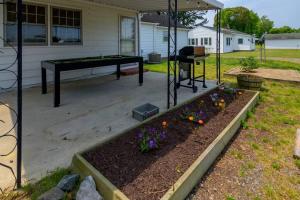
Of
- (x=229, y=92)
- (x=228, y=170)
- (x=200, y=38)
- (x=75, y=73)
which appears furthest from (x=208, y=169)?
(x=200, y=38)

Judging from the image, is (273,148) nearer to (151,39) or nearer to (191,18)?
(151,39)

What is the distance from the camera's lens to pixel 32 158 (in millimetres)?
3227

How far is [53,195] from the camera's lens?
2.39 metres

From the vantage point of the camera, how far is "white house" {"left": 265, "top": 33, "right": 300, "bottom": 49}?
163 feet

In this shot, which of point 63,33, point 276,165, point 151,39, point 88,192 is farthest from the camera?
point 151,39

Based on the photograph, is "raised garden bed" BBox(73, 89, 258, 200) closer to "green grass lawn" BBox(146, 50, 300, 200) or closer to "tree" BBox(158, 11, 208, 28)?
"green grass lawn" BBox(146, 50, 300, 200)

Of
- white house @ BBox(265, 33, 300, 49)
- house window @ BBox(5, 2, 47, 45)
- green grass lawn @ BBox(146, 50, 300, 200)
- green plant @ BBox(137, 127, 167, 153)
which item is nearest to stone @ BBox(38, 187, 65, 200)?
green plant @ BBox(137, 127, 167, 153)

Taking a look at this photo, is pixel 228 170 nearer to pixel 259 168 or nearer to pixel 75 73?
pixel 259 168

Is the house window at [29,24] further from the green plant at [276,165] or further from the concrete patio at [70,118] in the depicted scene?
the green plant at [276,165]

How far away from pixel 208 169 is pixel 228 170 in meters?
0.26

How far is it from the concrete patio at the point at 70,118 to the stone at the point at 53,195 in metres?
0.49

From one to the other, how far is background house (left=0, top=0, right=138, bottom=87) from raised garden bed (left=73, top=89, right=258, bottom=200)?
→ 4657mm

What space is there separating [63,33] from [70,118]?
4.27m

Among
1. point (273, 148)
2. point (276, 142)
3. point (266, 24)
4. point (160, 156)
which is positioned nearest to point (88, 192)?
point (160, 156)
